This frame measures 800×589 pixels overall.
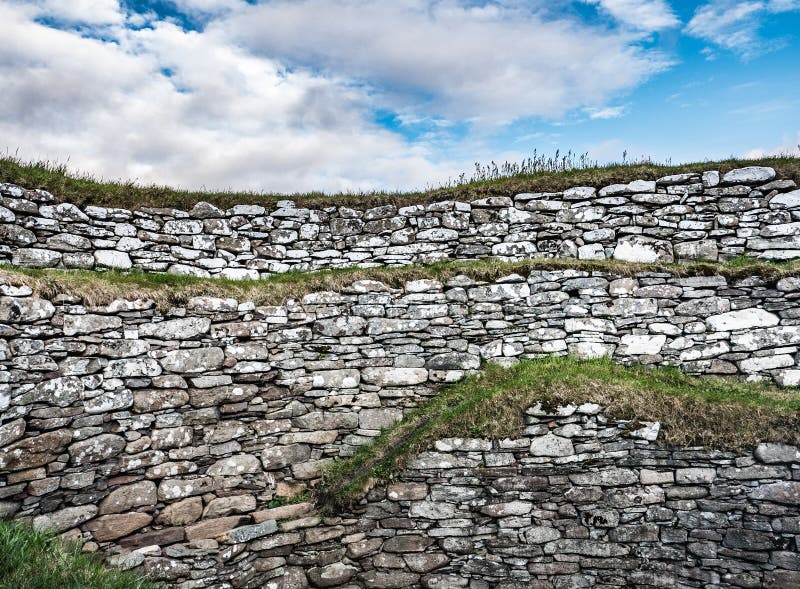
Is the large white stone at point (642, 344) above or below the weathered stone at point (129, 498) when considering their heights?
above

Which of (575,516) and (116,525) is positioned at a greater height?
(116,525)

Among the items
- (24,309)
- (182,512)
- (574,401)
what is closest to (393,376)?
(574,401)

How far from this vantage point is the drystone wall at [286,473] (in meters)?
6.17

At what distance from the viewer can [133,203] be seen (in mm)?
→ 8734

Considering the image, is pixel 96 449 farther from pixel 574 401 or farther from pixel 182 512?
pixel 574 401

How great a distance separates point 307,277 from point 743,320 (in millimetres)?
7168

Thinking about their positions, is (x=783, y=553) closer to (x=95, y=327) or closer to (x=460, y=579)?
(x=460, y=579)

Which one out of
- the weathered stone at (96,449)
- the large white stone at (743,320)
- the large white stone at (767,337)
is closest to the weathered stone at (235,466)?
the weathered stone at (96,449)

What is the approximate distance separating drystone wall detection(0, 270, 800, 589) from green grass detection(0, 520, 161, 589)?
88 centimetres

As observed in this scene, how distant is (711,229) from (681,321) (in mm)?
2195

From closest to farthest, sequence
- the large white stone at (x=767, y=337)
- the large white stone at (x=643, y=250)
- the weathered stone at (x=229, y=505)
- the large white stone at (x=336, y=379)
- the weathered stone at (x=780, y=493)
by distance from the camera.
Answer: the weathered stone at (x=780, y=493) → the weathered stone at (x=229, y=505) → the large white stone at (x=336, y=379) → the large white stone at (x=767, y=337) → the large white stone at (x=643, y=250)

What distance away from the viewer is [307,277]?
863 cm

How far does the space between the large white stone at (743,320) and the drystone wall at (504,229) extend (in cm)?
134

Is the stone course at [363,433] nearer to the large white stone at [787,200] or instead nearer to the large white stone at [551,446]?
the large white stone at [551,446]
